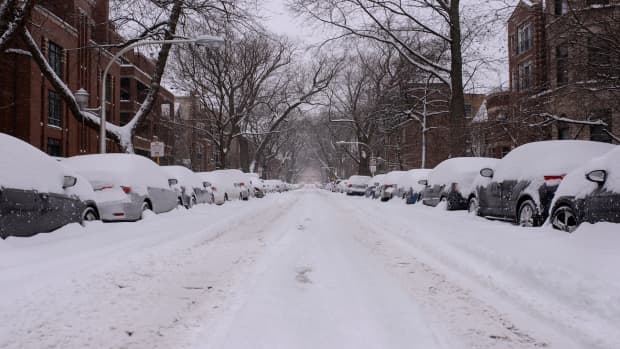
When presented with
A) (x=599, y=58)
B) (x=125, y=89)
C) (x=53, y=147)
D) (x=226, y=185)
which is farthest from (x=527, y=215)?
(x=125, y=89)

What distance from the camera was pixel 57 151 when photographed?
29875mm

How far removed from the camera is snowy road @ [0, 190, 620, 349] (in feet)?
12.0

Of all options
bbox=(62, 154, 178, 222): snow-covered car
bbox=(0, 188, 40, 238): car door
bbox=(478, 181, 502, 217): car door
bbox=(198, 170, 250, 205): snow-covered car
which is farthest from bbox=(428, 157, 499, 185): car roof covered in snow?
bbox=(0, 188, 40, 238): car door

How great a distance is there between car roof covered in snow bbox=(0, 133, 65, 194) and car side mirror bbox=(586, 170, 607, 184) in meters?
8.79

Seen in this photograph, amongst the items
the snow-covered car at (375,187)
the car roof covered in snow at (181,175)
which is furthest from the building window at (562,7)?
the snow-covered car at (375,187)

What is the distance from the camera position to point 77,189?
359 inches

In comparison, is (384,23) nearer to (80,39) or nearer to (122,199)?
(122,199)

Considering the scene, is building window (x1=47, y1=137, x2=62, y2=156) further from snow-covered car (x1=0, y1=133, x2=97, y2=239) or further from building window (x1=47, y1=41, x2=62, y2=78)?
snow-covered car (x1=0, y1=133, x2=97, y2=239)

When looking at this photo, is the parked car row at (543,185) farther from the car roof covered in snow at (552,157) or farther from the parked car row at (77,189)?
the parked car row at (77,189)

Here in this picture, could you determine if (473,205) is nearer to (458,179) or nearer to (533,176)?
(458,179)

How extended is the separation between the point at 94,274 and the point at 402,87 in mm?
28382

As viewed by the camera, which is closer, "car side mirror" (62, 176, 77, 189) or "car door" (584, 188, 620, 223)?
"car door" (584, 188, 620, 223)

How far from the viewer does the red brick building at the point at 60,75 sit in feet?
84.3

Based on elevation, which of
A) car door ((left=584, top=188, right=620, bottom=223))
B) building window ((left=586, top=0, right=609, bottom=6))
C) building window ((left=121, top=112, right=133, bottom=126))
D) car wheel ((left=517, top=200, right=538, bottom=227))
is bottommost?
car wheel ((left=517, top=200, right=538, bottom=227))
